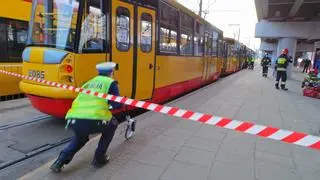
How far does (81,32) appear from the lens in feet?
17.8

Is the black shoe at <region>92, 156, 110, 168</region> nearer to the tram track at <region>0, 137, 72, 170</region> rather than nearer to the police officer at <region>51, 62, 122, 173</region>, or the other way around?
the police officer at <region>51, 62, 122, 173</region>

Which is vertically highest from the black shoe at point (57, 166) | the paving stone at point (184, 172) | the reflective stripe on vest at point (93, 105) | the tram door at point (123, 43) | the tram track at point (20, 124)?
the tram door at point (123, 43)

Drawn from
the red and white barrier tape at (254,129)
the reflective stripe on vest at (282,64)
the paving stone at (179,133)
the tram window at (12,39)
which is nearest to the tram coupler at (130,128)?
the paving stone at (179,133)

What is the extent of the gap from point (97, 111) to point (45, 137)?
8.03 feet

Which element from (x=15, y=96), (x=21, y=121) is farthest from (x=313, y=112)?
(x=15, y=96)

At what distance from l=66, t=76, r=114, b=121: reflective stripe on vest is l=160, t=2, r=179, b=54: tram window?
439 cm

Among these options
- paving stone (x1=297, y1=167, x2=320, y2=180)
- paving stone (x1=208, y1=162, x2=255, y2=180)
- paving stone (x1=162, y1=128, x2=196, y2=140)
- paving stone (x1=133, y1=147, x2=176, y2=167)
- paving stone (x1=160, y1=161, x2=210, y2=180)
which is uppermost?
paving stone (x1=162, y1=128, x2=196, y2=140)

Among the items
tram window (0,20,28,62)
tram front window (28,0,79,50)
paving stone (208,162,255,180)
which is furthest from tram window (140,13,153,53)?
tram window (0,20,28,62)

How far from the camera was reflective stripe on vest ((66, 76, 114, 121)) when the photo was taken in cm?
361

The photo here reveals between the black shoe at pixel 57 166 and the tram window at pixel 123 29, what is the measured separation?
3.05 m

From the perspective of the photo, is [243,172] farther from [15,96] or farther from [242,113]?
[15,96]

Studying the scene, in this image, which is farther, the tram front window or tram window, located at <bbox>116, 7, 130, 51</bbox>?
tram window, located at <bbox>116, 7, 130, 51</bbox>

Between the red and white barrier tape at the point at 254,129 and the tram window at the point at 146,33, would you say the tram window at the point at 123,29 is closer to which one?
the tram window at the point at 146,33

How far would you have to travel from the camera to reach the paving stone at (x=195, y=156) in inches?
167
